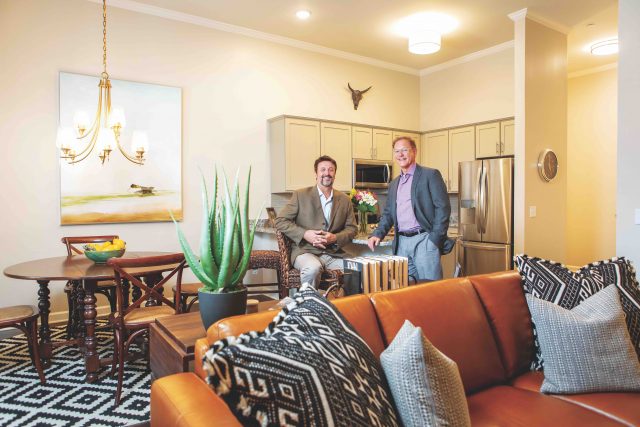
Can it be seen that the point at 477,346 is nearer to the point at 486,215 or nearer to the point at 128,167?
the point at 486,215

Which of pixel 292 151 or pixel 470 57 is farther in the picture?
pixel 470 57

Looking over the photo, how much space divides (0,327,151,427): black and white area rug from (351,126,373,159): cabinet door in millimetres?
3517

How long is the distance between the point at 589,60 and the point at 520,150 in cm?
257

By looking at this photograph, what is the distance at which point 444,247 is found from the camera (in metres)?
3.20

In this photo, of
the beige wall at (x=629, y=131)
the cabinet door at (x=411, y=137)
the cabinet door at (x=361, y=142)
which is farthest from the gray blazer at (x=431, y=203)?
the cabinet door at (x=411, y=137)

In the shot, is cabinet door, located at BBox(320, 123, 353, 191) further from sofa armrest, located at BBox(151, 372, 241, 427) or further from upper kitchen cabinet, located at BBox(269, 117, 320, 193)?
sofa armrest, located at BBox(151, 372, 241, 427)

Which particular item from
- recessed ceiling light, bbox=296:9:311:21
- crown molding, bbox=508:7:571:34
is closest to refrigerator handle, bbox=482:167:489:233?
crown molding, bbox=508:7:571:34

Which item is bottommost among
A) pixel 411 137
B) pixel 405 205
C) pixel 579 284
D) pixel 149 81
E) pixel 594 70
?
pixel 579 284

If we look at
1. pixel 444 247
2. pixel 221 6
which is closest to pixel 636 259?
pixel 444 247

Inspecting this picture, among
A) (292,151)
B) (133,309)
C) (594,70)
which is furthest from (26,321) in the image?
(594,70)

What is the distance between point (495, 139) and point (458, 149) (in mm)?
561

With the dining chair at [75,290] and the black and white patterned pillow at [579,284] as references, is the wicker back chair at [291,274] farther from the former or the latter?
the black and white patterned pillow at [579,284]

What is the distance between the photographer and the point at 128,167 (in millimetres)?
4293

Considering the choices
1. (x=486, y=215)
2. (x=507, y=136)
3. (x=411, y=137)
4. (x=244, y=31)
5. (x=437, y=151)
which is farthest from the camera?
(x=411, y=137)
